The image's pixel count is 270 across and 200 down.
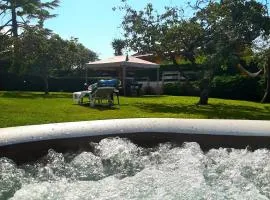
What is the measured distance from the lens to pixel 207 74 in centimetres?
1507

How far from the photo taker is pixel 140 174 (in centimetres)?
504

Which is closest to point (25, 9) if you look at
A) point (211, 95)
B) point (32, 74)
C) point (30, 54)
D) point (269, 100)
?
point (32, 74)

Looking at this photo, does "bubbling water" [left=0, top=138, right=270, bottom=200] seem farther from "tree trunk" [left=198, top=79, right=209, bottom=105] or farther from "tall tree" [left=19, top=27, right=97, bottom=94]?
"tall tree" [left=19, top=27, right=97, bottom=94]

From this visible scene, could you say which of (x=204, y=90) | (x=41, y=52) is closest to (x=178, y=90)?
(x=41, y=52)

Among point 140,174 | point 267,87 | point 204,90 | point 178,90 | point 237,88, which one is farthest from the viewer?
point 178,90

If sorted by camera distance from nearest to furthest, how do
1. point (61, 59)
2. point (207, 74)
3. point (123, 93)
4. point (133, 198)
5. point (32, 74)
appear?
point (133, 198) < point (207, 74) < point (123, 93) < point (61, 59) < point (32, 74)

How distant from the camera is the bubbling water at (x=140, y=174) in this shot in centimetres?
436

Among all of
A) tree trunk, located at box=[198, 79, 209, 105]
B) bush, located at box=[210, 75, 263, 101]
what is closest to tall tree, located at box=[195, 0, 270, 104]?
tree trunk, located at box=[198, 79, 209, 105]

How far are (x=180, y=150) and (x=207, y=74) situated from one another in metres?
9.48

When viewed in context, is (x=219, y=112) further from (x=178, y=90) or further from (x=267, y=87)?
(x=178, y=90)

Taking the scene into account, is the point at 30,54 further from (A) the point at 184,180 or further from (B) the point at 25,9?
(A) the point at 184,180

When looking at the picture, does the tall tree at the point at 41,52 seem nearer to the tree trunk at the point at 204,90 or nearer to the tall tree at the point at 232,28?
the tree trunk at the point at 204,90

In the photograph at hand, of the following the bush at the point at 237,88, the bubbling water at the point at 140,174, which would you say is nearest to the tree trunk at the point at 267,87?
the bush at the point at 237,88

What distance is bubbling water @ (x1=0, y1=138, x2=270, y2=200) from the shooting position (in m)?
4.36
